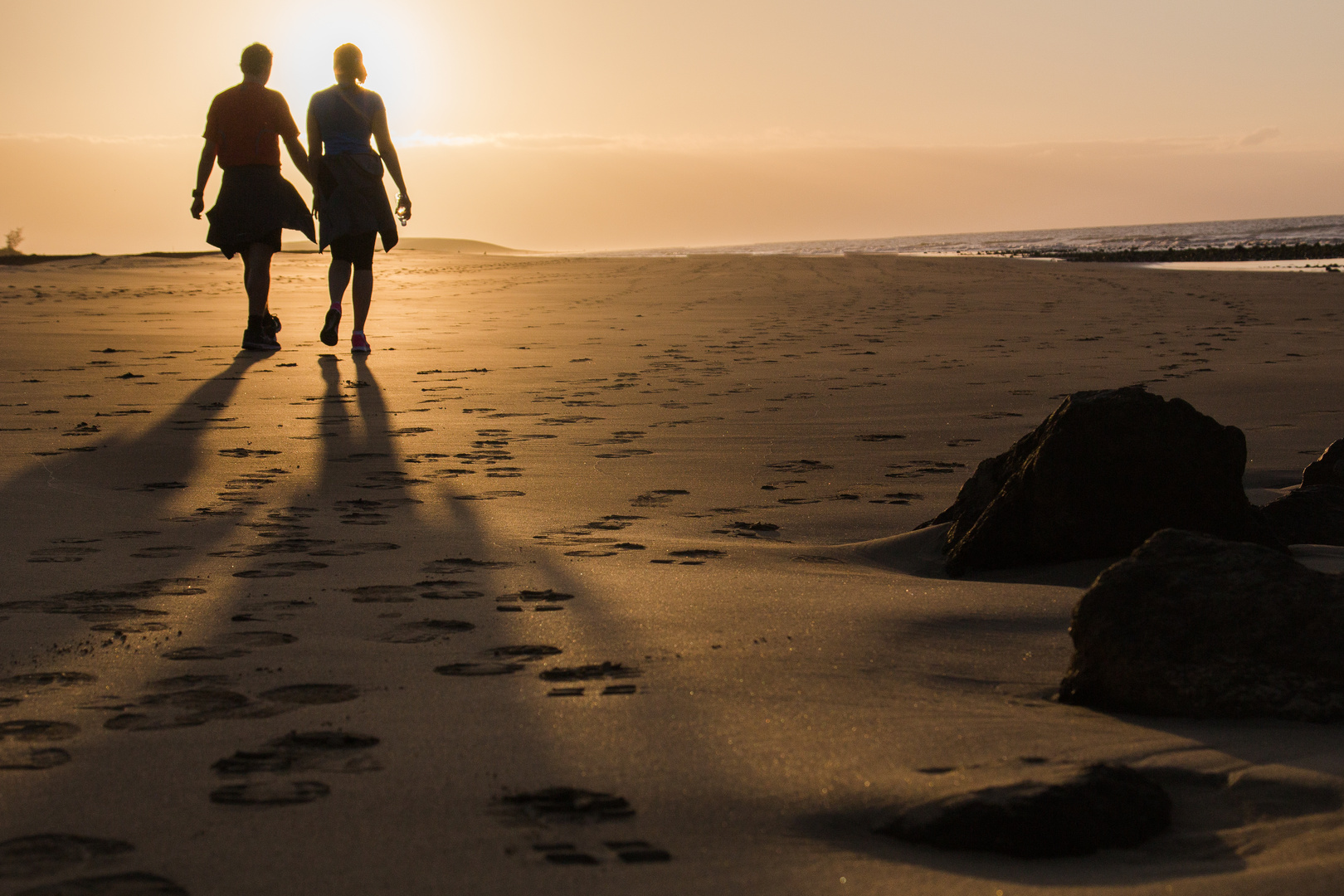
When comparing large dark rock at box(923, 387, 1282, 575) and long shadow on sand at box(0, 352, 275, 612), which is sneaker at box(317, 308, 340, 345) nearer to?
long shadow on sand at box(0, 352, 275, 612)

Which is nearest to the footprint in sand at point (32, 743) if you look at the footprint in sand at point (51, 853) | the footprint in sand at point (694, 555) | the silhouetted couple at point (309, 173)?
the footprint in sand at point (51, 853)

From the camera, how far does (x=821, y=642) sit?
2.09 m

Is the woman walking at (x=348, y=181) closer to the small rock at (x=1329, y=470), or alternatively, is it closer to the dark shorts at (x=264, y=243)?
the dark shorts at (x=264, y=243)

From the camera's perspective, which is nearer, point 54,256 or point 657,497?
point 657,497

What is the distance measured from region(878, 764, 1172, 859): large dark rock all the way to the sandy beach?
0.08 feet

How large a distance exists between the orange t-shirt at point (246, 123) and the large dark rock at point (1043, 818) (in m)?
6.53

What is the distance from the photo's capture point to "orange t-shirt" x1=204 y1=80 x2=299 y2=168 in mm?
6871

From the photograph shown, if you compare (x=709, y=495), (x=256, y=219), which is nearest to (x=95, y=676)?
(x=709, y=495)

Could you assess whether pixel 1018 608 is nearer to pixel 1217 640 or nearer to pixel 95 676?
pixel 1217 640

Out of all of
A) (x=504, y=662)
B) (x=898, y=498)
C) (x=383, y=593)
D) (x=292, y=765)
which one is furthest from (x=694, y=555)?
(x=292, y=765)

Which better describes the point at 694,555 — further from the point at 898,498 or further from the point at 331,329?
the point at 331,329

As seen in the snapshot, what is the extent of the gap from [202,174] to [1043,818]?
6679 mm

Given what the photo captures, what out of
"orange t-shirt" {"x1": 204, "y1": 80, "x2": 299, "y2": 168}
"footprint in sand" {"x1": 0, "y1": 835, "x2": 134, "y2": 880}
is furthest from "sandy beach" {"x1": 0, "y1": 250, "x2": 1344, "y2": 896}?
"orange t-shirt" {"x1": 204, "y1": 80, "x2": 299, "y2": 168}

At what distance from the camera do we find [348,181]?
22.7 ft
